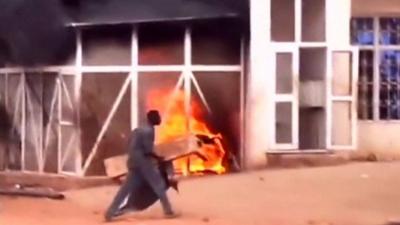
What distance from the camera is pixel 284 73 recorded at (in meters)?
21.4

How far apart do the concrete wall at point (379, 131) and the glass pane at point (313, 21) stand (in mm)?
862

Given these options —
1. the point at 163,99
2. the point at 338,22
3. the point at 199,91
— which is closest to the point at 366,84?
the point at 338,22

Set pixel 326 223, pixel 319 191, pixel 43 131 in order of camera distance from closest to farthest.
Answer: pixel 326 223 → pixel 319 191 → pixel 43 131

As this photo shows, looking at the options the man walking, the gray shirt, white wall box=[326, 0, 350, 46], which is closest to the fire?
white wall box=[326, 0, 350, 46]

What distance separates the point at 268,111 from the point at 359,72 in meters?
2.28

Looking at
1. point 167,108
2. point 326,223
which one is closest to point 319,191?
point 326,223

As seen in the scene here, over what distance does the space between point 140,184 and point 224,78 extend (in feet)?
22.0

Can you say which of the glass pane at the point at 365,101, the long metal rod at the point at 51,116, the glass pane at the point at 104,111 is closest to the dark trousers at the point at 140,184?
the glass pane at the point at 104,111

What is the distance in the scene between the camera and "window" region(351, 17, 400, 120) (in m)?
22.2

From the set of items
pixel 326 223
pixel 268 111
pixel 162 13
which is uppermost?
pixel 162 13

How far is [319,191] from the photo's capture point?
18.2m

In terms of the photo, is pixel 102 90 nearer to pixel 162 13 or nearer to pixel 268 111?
pixel 162 13

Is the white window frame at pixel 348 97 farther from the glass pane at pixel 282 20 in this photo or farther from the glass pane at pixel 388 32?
the glass pane at pixel 388 32

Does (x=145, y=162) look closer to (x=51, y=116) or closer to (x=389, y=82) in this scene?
(x=51, y=116)
